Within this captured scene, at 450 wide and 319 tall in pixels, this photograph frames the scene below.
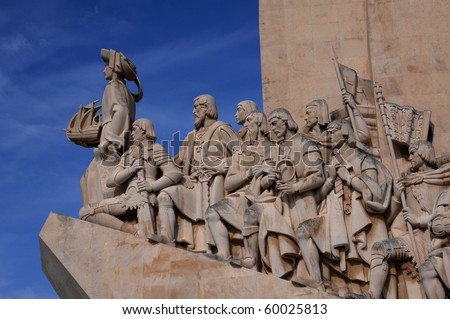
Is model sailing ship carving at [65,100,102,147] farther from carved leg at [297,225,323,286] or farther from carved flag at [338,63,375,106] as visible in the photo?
carved leg at [297,225,323,286]

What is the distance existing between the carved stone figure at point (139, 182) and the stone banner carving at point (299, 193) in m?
0.01

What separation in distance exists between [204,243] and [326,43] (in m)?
3.14

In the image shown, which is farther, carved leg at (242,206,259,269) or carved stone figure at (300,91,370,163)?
carved stone figure at (300,91,370,163)

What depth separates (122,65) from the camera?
56.2 ft

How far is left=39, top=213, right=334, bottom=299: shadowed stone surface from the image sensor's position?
14492mm

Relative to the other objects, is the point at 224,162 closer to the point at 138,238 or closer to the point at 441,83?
the point at 138,238

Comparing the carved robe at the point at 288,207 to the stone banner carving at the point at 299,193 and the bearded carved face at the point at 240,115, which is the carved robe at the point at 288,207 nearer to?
the stone banner carving at the point at 299,193

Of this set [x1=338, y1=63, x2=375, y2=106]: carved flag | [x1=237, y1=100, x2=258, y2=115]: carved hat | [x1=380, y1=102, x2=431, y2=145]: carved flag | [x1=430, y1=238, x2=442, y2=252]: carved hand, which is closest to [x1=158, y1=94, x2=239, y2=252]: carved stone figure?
[x1=237, y1=100, x2=258, y2=115]: carved hat

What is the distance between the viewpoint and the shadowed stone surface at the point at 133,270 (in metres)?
14.5

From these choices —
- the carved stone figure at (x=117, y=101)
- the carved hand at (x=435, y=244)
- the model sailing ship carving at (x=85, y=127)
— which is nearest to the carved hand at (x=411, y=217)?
the carved hand at (x=435, y=244)

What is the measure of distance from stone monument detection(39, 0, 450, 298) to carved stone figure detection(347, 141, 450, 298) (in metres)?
0.02
